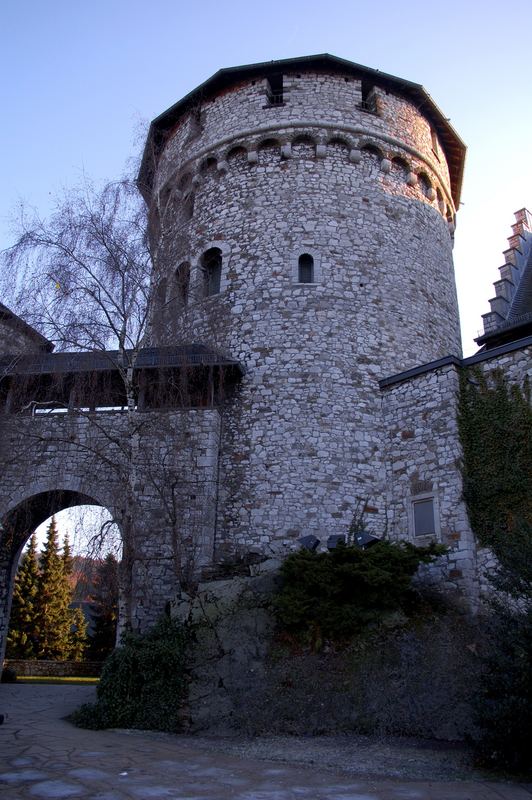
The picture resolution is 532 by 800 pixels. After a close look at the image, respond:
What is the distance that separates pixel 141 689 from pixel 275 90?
47.7 ft

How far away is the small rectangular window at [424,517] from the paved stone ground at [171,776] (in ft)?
17.1

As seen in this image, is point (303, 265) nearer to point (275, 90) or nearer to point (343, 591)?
point (275, 90)

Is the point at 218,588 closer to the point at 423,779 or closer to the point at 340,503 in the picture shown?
the point at 340,503

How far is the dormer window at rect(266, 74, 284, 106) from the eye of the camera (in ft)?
55.2

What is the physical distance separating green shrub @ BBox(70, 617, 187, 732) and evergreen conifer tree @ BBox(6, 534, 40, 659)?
49.6ft

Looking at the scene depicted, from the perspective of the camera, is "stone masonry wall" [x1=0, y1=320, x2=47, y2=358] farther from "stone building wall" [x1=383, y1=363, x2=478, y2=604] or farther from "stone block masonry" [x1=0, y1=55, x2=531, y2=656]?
"stone building wall" [x1=383, y1=363, x2=478, y2=604]

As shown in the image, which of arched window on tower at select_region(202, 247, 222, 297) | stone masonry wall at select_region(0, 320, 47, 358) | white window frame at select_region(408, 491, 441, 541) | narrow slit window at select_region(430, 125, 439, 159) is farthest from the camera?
narrow slit window at select_region(430, 125, 439, 159)

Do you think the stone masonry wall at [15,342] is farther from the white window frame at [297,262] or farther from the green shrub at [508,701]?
the green shrub at [508,701]

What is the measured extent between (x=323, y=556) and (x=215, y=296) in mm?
7182

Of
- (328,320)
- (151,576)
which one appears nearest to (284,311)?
(328,320)

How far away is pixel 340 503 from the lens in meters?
12.6

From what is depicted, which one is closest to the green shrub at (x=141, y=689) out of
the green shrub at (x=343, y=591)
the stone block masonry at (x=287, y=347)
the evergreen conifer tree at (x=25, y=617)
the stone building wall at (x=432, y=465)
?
the stone block masonry at (x=287, y=347)

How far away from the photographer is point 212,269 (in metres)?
15.8

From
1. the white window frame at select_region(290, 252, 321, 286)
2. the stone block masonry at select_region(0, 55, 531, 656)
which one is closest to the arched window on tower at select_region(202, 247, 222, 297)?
the stone block masonry at select_region(0, 55, 531, 656)
